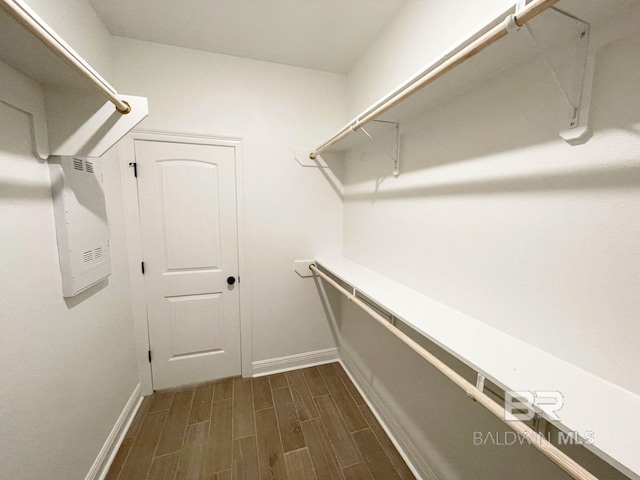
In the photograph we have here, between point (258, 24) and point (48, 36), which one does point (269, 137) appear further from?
point (48, 36)

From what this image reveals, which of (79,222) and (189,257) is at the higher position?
(79,222)

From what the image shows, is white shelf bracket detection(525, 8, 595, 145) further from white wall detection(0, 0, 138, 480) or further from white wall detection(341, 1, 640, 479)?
white wall detection(0, 0, 138, 480)

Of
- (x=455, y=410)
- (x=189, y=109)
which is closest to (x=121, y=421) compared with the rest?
(x=455, y=410)

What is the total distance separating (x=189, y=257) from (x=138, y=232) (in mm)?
400

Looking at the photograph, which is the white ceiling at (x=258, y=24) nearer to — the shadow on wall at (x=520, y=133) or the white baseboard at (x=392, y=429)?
the shadow on wall at (x=520, y=133)

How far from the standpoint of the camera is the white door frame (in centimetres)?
182

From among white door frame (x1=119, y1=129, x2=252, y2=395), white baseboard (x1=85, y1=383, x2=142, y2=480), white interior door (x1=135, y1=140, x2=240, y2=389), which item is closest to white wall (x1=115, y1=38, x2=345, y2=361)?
white door frame (x1=119, y1=129, x2=252, y2=395)

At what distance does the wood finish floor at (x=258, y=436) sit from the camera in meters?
1.43

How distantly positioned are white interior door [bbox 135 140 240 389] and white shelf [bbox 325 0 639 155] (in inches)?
60.4

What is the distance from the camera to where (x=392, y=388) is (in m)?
1.65

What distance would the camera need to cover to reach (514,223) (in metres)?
0.89

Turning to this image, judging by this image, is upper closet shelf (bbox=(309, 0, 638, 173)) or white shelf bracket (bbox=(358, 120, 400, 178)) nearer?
upper closet shelf (bbox=(309, 0, 638, 173))

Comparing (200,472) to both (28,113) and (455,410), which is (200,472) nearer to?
(455,410)

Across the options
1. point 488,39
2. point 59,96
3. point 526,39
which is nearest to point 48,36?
point 59,96
